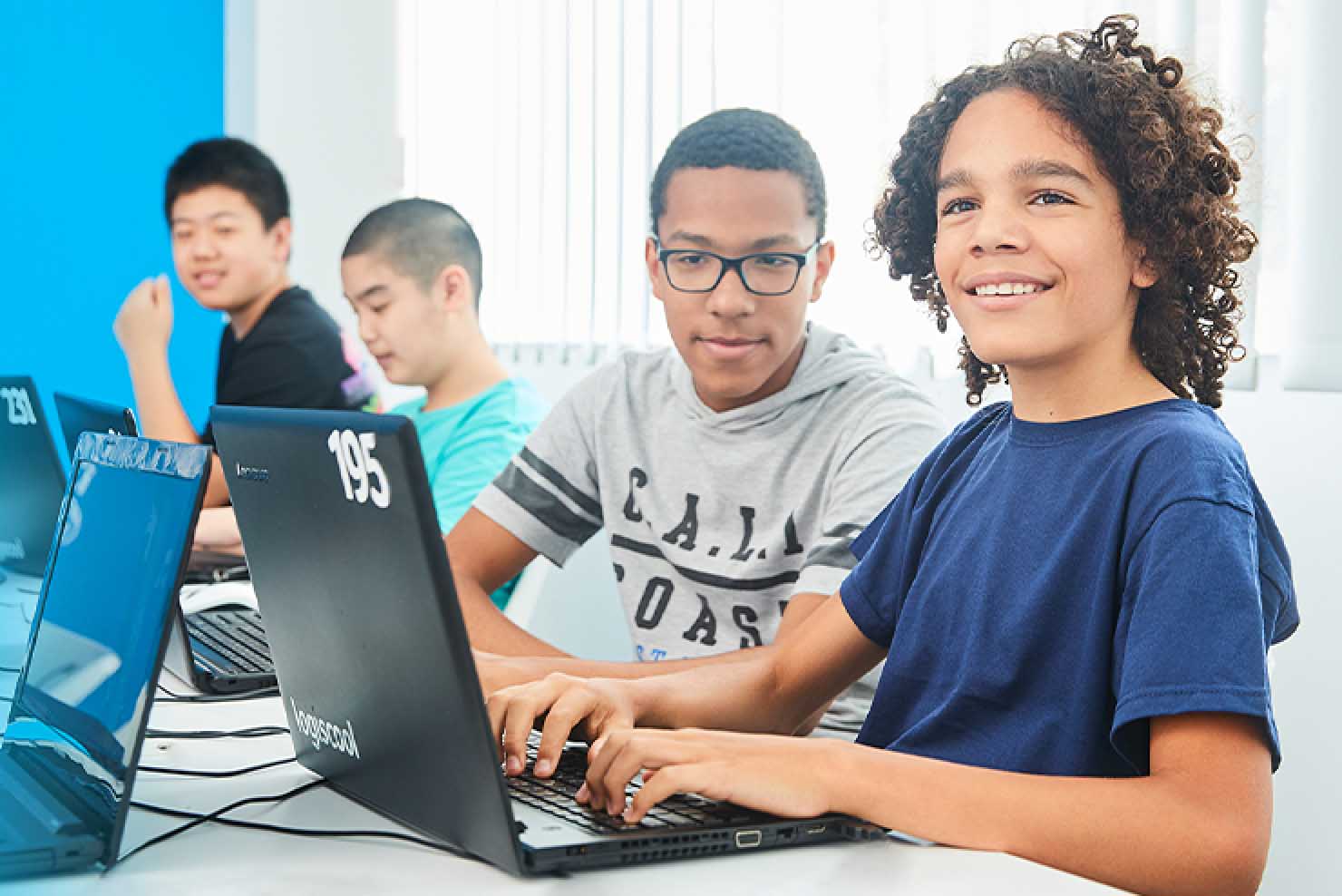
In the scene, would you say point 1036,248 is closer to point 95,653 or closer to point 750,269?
point 750,269

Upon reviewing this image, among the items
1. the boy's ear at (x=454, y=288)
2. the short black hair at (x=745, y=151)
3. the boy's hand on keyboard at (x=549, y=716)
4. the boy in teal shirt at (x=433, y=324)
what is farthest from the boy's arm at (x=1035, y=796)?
the boy's ear at (x=454, y=288)

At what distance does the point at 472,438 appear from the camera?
2555 mm

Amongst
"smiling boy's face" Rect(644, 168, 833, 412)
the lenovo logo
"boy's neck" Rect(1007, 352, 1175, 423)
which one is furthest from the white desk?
"smiling boy's face" Rect(644, 168, 833, 412)

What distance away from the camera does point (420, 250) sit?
2.90m

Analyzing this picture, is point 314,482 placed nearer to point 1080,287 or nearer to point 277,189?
point 1080,287

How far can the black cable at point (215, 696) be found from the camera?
1.36 meters

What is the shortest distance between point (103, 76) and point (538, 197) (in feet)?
5.51

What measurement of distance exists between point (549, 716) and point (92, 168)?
3840mm

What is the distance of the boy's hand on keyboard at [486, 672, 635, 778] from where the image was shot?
1.04m

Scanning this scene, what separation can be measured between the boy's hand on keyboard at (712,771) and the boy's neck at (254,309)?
2.53 metres

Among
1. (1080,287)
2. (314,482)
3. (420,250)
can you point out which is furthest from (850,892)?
(420,250)

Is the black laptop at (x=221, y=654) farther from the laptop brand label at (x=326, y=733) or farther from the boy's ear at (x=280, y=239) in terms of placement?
the boy's ear at (x=280, y=239)

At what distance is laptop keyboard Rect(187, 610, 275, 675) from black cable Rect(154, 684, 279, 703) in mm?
25

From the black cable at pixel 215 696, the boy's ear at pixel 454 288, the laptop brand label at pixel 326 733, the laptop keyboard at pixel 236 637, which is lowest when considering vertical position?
the laptop keyboard at pixel 236 637
